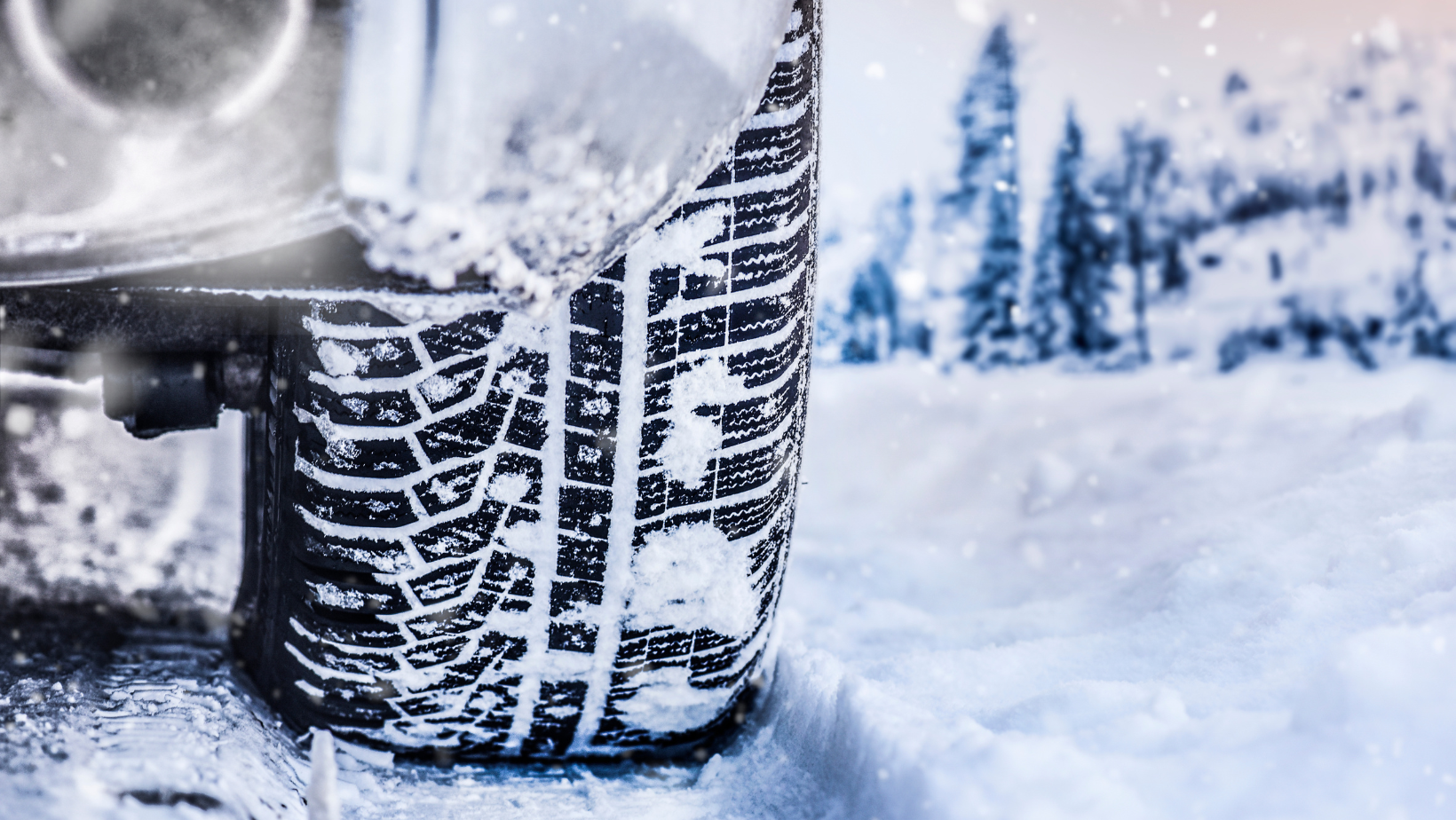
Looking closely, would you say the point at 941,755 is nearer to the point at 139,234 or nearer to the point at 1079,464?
the point at 139,234

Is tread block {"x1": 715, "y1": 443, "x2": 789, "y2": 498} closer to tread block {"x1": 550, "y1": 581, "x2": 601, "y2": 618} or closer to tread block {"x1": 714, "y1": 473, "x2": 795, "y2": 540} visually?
tread block {"x1": 714, "y1": 473, "x2": 795, "y2": 540}

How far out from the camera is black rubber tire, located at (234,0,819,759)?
720 mm

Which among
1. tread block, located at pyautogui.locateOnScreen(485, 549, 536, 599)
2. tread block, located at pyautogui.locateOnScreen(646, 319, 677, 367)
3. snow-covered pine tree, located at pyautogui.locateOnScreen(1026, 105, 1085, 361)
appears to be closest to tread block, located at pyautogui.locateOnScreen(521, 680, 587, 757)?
tread block, located at pyautogui.locateOnScreen(485, 549, 536, 599)

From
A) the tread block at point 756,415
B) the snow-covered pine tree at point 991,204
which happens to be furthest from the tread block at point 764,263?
the snow-covered pine tree at point 991,204

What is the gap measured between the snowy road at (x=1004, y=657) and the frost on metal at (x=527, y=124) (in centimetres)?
43

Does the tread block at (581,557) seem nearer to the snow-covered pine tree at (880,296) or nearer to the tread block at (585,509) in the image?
the tread block at (585,509)

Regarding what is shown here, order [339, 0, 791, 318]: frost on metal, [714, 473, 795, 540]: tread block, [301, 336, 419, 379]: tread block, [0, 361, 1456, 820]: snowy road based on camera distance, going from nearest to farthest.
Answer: [339, 0, 791, 318]: frost on metal → [0, 361, 1456, 820]: snowy road → [301, 336, 419, 379]: tread block → [714, 473, 795, 540]: tread block

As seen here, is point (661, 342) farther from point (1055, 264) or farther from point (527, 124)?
point (1055, 264)

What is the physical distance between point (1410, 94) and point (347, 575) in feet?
21.7

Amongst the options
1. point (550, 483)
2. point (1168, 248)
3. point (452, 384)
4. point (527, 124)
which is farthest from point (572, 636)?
point (1168, 248)

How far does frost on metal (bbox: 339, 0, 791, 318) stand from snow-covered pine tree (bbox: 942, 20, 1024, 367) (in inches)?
318

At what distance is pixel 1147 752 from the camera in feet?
1.92

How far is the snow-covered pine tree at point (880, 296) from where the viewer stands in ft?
27.4

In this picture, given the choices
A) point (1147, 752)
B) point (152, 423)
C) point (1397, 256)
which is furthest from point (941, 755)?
point (1397, 256)
